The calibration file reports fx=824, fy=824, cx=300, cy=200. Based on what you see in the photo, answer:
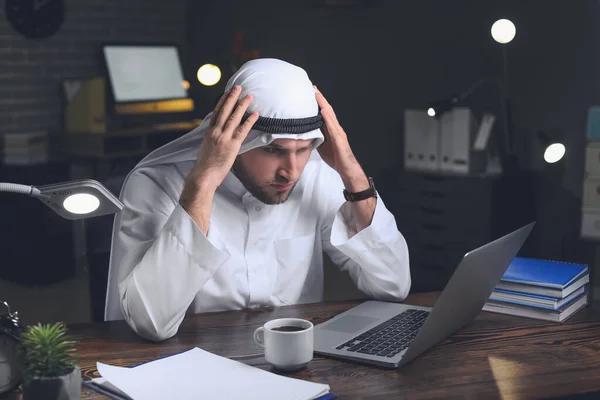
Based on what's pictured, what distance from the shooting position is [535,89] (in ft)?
14.8

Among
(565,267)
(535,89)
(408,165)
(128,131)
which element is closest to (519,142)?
(535,89)

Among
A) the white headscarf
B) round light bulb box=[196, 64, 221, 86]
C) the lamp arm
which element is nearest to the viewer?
the lamp arm

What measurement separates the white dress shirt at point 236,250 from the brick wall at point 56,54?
366 centimetres

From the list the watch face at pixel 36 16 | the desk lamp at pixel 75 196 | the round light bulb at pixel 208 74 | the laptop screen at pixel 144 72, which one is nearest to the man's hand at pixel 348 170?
the desk lamp at pixel 75 196

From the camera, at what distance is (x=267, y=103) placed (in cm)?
193

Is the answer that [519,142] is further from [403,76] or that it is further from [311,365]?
[311,365]

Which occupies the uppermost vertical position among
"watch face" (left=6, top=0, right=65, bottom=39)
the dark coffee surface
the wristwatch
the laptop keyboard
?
"watch face" (left=6, top=0, right=65, bottom=39)

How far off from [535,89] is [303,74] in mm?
2765

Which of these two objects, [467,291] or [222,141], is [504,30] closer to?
[222,141]

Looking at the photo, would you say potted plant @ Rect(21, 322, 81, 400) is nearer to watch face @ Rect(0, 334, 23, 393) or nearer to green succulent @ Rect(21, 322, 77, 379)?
green succulent @ Rect(21, 322, 77, 379)

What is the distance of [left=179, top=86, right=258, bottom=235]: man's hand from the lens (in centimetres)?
183

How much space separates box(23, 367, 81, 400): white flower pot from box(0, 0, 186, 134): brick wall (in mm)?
4436

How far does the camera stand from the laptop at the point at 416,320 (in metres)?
1.54

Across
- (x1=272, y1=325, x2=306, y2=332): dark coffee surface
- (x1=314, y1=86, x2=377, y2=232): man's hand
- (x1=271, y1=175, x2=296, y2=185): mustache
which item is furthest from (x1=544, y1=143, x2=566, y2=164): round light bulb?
(x1=272, y1=325, x2=306, y2=332): dark coffee surface
